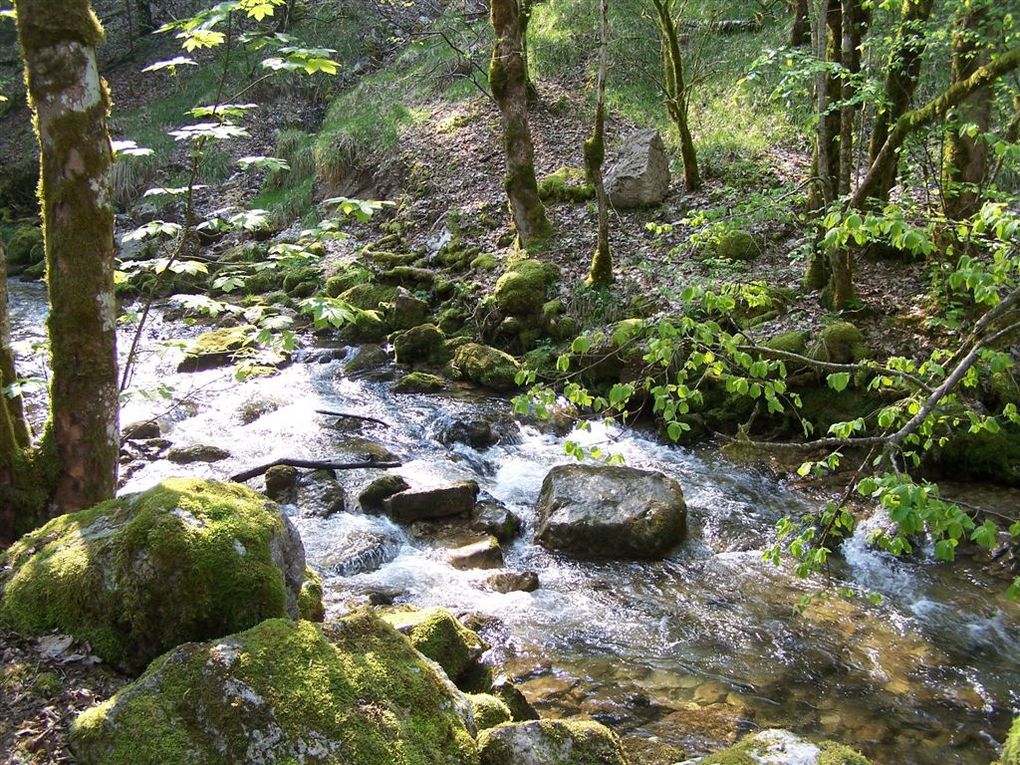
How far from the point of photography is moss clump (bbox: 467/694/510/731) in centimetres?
335

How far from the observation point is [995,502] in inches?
260

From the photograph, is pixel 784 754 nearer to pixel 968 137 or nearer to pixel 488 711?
pixel 488 711

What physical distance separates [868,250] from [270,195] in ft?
47.9

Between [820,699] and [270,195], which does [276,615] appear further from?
[270,195]

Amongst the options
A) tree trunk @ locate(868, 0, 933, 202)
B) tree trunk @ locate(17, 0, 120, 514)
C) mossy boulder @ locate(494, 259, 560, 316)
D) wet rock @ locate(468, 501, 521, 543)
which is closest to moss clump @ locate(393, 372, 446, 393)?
mossy boulder @ locate(494, 259, 560, 316)

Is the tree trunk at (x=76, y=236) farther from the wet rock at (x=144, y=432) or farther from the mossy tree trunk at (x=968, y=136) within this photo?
the mossy tree trunk at (x=968, y=136)

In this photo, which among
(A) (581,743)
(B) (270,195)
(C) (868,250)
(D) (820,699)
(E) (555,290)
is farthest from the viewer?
(B) (270,195)

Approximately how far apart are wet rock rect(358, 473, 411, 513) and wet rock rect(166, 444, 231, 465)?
2.06 metres

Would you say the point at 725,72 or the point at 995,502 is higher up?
the point at 725,72

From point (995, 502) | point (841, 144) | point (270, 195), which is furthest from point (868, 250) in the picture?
point (270, 195)

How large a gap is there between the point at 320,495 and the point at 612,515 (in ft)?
9.47

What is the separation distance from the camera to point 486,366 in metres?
10.1

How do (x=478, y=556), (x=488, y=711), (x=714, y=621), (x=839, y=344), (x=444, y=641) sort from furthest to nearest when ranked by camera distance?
(x=839, y=344), (x=478, y=556), (x=714, y=621), (x=444, y=641), (x=488, y=711)

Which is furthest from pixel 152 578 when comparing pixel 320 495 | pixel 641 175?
pixel 641 175
